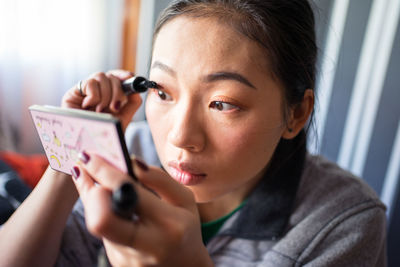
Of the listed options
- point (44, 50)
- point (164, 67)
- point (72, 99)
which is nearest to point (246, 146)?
point (164, 67)

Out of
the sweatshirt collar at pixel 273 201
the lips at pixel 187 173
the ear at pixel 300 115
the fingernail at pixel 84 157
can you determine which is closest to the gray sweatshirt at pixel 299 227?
the sweatshirt collar at pixel 273 201

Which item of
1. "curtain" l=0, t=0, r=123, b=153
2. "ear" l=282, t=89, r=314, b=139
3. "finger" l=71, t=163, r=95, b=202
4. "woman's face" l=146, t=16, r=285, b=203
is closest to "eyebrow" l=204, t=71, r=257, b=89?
"woman's face" l=146, t=16, r=285, b=203

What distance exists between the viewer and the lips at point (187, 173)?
2.11ft

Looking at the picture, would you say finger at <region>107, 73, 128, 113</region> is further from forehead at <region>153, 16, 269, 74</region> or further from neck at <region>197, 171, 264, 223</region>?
neck at <region>197, 171, 264, 223</region>

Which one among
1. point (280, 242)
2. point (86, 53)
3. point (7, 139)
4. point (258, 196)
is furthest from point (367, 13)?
point (7, 139)

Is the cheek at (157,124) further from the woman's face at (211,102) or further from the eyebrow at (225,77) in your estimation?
the eyebrow at (225,77)

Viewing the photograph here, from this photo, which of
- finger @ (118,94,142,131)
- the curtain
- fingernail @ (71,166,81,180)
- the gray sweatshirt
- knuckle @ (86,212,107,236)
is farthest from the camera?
the curtain

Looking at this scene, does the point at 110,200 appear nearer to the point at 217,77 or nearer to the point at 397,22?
the point at 217,77

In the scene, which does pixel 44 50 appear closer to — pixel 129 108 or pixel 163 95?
pixel 129 108

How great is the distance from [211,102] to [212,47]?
0.11m

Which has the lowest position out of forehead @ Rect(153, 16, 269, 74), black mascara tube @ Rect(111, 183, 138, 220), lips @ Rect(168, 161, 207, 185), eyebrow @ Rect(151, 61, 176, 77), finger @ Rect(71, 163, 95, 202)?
lips @ Rect(168, 161, 207, 185)

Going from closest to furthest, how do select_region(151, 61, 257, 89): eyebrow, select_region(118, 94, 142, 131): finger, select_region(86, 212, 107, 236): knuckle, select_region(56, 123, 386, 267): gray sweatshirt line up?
select_region(86, 212, 107, 236): knuckle → select_region(151, 61, 257, 89): eyebrow → select_region(56, 123, 386, 267): gray sweatshirt → select_region(118, 94, 142, 131): finger

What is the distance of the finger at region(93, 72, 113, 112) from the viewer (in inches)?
29.2

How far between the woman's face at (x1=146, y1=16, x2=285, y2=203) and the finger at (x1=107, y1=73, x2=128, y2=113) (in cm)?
12
